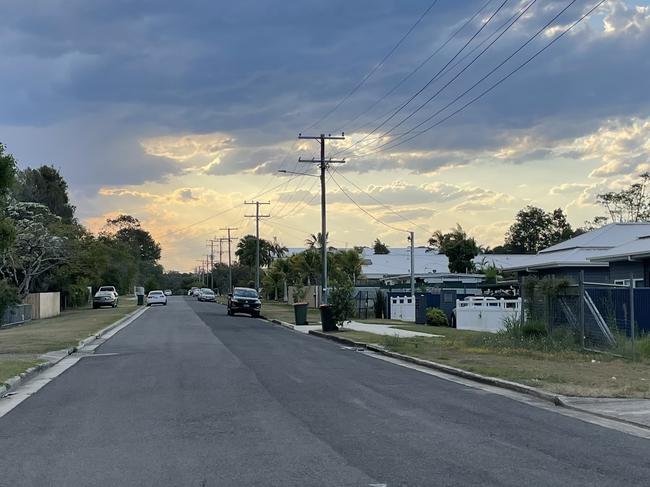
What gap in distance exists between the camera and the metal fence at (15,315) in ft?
132

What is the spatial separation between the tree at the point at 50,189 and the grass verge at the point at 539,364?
52.3 m

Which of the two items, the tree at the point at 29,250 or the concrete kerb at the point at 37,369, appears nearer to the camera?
the concrete kerb at the point at 37,369

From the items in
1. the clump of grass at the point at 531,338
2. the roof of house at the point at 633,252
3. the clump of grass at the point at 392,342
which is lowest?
the clump of grass at the point at 392,342

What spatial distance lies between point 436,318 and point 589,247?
944cm

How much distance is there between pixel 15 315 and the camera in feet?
138

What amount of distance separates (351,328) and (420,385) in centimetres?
1892

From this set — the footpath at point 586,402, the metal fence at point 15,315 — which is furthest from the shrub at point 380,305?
the footpath at point 586,402

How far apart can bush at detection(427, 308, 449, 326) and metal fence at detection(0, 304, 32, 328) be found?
2188 centimetres

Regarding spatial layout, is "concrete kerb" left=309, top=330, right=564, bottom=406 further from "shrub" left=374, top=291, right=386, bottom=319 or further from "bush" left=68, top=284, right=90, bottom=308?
"bush" left=68, top=284, right=90, bottom=308

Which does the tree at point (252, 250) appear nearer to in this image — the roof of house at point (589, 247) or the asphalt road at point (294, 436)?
the roof of house at point (589, 247)

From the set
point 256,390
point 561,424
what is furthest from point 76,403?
point 561,424

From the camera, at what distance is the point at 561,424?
10422 millimetres

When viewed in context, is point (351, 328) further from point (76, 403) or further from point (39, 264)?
point (39, 264)

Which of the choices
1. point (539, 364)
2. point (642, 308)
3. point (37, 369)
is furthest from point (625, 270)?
point (37, 369)
